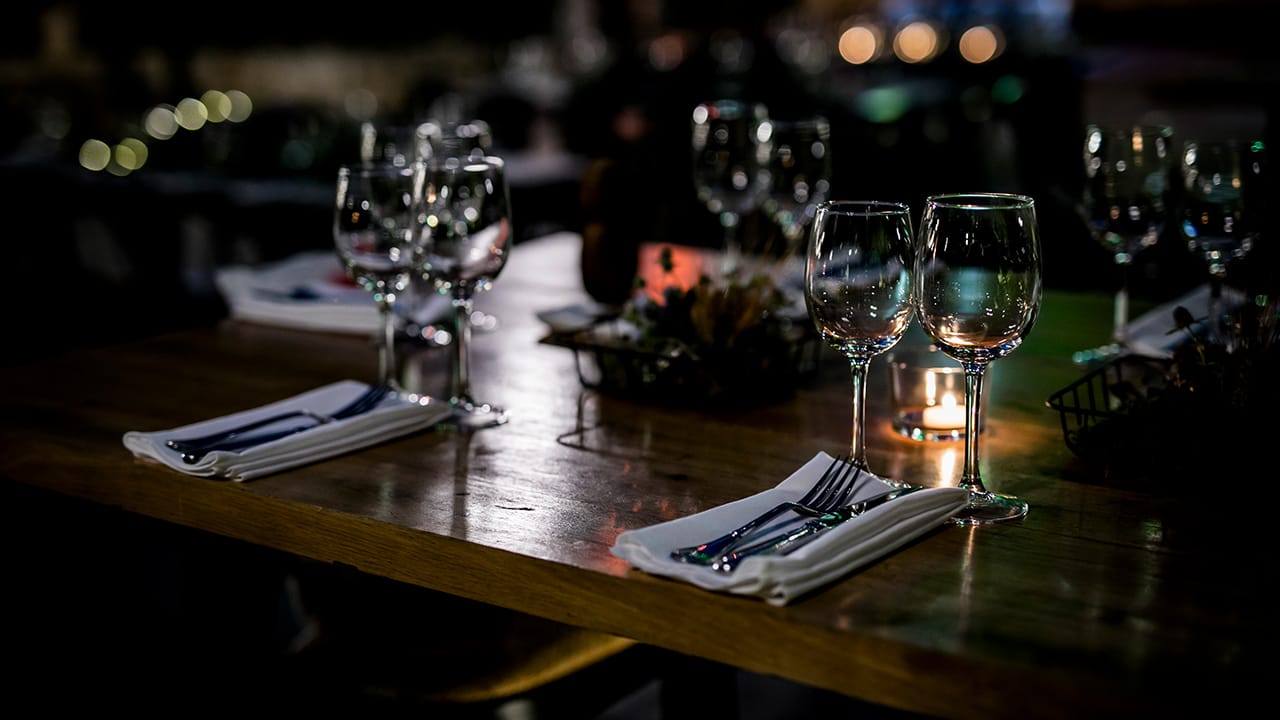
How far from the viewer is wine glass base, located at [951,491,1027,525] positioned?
3.24 feet

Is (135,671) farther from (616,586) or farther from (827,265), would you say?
→ (827,265)

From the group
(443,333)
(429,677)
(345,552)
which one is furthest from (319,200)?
(345,552)

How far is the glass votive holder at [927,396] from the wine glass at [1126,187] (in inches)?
13.0

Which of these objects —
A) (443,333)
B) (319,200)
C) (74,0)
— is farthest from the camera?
(74,0)

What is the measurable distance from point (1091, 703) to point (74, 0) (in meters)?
9.20

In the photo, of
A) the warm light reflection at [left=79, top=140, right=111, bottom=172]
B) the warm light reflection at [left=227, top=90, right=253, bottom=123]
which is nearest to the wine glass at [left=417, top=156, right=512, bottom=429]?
the warm light reflection at [left=227, top=90, right=253, bottom=123]

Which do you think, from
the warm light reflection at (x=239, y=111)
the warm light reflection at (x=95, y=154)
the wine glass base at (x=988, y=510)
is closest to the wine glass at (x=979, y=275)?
the wine glass base at (x=988, y=510)

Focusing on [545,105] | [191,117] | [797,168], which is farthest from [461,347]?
[545,105]

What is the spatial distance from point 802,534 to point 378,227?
61 cm

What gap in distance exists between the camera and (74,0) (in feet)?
28.3

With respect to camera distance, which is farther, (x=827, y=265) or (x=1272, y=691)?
(x=827, y=265)

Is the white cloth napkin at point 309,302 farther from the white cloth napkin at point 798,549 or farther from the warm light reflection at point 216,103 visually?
the warm light reflection at point 216,103

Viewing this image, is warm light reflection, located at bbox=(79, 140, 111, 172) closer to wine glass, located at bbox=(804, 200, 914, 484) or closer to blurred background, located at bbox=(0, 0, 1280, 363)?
blurred background, located at bbox=(0, 0, 1280, 363)

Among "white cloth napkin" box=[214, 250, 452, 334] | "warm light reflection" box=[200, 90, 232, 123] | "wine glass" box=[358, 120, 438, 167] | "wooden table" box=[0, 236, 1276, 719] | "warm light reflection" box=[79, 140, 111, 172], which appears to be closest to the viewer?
"wooden table" box=[0, 236, 1276, 719]
